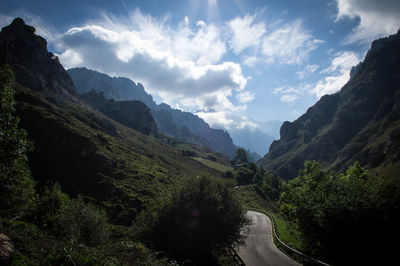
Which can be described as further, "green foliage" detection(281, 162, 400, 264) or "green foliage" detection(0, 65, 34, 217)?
"green foliage" detection(281, 162, 400, 264)

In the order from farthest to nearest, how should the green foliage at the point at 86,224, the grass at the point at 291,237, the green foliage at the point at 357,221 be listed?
the grass at the point at 291,237, the green foliage at the point at 86,224, the green foliage at the point at 357,221

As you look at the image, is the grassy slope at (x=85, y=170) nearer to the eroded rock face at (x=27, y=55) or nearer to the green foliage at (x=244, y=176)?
the green foliage at (x=244, y=176)

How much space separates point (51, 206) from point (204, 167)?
143345mm

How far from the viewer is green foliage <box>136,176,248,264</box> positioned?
23.0m

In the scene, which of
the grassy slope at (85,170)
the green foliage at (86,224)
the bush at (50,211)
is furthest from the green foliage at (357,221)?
the grassy slope at (85,170)

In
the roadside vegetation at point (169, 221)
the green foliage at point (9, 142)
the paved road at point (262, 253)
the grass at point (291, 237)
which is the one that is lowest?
the paved road at point (262, 253)

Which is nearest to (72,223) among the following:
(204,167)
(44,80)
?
(204,167)

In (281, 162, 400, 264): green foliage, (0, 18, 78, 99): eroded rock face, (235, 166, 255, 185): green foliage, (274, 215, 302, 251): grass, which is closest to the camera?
(281, 162, 400, 264): green foliage

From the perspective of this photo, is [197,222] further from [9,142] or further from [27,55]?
[27,55]

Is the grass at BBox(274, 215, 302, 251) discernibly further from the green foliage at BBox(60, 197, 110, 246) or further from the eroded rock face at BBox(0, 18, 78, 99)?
the eroded rock face at BBox(0, 18, 78, 99)

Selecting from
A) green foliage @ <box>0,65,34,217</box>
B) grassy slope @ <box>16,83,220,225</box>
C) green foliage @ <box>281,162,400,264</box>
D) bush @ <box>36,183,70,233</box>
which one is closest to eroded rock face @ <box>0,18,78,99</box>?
grassy slope @ <box>16,83,220,225</box>

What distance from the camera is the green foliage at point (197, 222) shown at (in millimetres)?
22953

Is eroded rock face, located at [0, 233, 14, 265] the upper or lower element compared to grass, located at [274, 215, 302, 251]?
upper

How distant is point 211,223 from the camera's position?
75.6 feet
